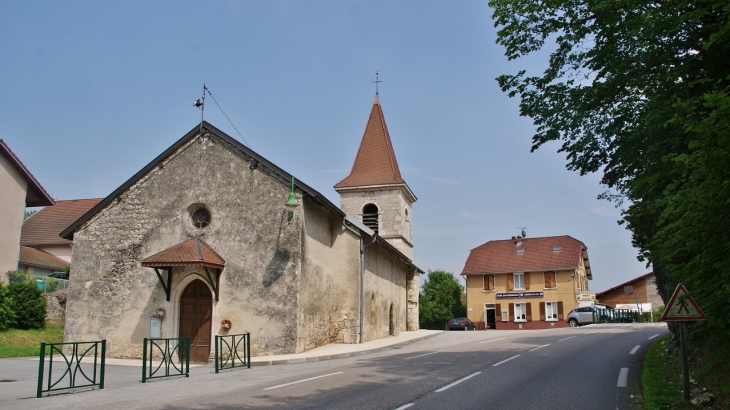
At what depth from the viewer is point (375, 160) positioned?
117 ft

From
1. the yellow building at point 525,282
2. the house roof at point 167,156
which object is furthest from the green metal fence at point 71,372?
the yellow building at point 525,282

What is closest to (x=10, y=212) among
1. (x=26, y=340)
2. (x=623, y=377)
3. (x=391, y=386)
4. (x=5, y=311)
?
(x=5, y=311)

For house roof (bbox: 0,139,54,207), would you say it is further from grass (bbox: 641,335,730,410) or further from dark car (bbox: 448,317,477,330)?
grass (bbox: 641,335,730,410)

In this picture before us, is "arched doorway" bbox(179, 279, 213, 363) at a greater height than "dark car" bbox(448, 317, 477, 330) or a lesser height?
greater

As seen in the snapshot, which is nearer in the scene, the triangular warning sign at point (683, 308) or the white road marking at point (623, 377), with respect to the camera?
the triangular warning sign at point (683, 308)

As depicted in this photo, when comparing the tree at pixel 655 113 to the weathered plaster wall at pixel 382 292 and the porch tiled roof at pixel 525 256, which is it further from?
the porch tiled roof at pixel 525 256

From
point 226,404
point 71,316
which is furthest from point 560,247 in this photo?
point 226,404

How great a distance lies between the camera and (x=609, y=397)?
8.68 metres

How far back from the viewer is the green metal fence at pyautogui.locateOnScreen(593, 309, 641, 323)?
3809 cm

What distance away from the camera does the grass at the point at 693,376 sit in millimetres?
7836

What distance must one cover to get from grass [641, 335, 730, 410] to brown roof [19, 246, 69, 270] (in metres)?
31.3

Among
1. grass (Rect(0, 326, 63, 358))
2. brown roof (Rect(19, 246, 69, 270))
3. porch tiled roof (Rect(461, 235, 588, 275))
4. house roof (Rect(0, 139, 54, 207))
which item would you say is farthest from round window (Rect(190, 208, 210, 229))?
porch tiled roof (Rect(461, 235, 588, 275))

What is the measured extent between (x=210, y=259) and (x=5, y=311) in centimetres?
1108

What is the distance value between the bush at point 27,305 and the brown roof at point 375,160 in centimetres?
1724
